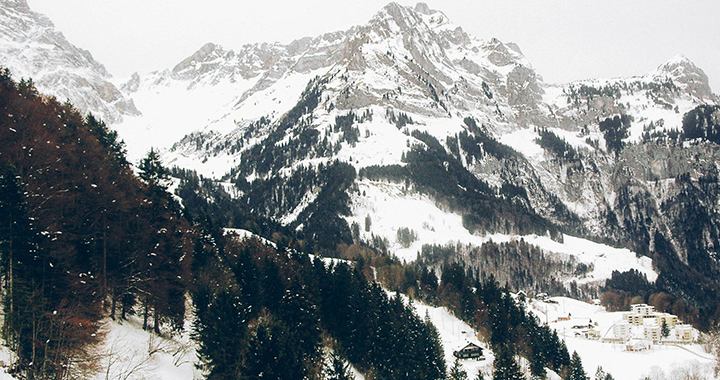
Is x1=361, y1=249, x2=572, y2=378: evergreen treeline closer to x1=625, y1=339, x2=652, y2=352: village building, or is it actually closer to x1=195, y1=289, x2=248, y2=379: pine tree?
x1=625, y1=339, x2=652, y2=352: village building

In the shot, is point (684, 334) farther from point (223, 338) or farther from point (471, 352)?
point (223, 338)

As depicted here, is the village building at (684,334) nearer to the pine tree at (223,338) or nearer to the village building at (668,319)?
the village building at (668,319)

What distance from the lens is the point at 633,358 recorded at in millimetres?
123500

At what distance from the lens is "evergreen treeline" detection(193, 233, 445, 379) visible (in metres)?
39.1

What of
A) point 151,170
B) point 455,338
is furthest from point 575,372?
point 151,170

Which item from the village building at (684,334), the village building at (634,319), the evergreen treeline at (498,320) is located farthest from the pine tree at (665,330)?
the evergreen treeline at (498,320)

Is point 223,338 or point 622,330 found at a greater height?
point 223,338

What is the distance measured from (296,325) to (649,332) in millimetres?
125701

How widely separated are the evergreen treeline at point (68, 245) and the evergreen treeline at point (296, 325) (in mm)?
5293

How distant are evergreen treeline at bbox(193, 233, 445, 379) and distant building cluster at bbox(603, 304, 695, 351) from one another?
82.7 m

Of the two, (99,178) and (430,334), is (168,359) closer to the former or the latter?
(99,178)

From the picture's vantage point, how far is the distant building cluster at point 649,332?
13356 centimetres

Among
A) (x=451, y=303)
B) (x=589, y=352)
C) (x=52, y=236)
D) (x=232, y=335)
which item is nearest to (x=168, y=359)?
(x=232, y=335)

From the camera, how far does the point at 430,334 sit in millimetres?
74062
